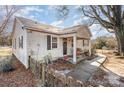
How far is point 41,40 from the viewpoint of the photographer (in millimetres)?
5547

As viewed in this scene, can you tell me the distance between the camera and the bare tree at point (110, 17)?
150 inches

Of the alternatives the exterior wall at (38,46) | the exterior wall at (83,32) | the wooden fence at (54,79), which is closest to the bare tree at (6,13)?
the exterior wall at (38,46)

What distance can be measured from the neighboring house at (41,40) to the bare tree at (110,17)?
2.06ft

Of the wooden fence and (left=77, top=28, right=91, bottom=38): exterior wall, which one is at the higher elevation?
(left=77, top=28, right=91, bottom=38): exterior wall

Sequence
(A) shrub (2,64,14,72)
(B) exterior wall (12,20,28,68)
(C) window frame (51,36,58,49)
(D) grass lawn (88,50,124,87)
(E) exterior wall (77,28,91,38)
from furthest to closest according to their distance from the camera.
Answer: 1. (C) window frame (51,36,58,49)
2. (E) exterior wall (77,28,91,38)
3. (B) exterior wall (12,20,28,68)
4. (A) shrub (2,64,14,72)
5. (D) grass lawn (88,50,124,87)

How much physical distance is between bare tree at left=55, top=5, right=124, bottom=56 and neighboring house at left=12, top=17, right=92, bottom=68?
2.06 feet

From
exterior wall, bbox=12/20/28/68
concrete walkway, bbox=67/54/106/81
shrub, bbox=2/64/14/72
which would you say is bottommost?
concrete walkway, bbox=67/54/106/81

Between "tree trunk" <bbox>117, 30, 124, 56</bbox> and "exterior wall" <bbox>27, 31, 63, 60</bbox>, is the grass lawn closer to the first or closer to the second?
"tree trunk" <bbox>117, 30, 124, 56</bbox>

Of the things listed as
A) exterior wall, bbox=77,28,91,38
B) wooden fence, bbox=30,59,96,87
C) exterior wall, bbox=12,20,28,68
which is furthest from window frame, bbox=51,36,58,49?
wooden fence, bbox=30,59,96,87

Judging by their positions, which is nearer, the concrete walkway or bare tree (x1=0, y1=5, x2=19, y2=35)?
bare tree (x1=0, y1=5, x2=19, y2=35)

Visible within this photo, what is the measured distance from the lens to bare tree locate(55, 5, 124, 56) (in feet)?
12.5
